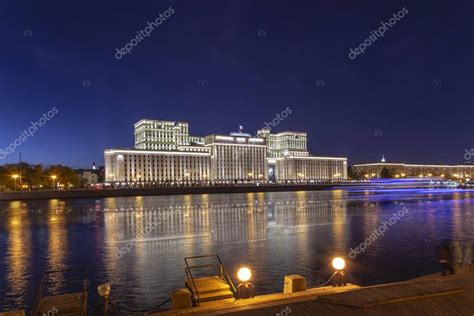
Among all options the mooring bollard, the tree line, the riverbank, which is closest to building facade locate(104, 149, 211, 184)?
the tree line

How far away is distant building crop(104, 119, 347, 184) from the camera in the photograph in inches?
6220

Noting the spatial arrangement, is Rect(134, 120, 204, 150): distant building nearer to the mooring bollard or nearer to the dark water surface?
the dark water surface

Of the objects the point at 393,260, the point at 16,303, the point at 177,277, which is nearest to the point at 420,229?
the point at 393,260

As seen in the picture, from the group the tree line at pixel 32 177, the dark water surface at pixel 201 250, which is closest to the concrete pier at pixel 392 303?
the dark water surface at pixel 201 250

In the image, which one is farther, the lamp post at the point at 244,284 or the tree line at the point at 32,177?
the tree line at the point at 32,177

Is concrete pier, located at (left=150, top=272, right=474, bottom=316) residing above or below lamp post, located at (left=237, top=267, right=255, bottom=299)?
above

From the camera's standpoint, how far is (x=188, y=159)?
171m

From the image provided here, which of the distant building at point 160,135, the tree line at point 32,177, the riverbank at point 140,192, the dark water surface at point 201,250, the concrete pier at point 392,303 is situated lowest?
the dark water surface at point 201,250

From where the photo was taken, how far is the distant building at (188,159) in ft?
518

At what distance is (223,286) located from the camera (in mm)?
10312

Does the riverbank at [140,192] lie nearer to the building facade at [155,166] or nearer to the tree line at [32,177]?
the tree line at [32,177]

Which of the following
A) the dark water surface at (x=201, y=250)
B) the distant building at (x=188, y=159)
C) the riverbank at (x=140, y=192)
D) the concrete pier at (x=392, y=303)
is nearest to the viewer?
the concrete pier at (x=392, y=303)

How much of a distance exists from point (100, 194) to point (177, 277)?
97.8 m

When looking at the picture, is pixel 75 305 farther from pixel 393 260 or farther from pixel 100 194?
pixel 100 194
